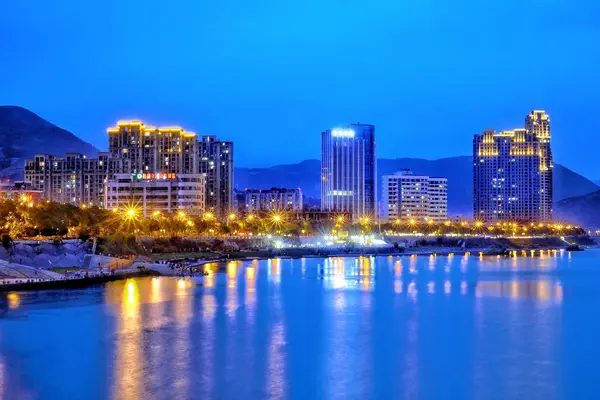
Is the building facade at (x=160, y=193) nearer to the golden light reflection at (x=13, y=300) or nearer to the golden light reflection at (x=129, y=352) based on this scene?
the golden light reflection at (x=13, y=300)

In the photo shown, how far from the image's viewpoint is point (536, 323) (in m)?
38.8

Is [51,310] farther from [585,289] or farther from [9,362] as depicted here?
[585,289]

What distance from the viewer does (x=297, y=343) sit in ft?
105

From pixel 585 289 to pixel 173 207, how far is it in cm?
8102

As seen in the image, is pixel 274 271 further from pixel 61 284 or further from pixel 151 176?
pixel 151 176

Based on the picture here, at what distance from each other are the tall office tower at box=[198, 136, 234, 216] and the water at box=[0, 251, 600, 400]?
350ft

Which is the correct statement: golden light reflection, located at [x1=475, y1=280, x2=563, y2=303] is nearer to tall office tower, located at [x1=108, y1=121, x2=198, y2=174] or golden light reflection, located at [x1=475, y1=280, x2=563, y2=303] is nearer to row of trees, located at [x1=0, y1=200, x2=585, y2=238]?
row of trees, located at [x1=0, y1=200, x2=585, y2=238]

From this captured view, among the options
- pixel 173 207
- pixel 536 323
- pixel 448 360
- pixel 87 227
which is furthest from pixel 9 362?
pixel 173 207

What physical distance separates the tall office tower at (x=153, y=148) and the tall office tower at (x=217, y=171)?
4360 millimetres

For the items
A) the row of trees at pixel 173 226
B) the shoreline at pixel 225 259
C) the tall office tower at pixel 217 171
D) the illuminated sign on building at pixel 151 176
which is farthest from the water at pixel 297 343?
the tall office tower at pixel 217 171

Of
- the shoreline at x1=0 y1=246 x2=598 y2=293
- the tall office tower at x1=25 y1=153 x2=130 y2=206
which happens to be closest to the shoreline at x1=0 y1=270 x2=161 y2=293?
the shoreline at x1=0 y1=246 x2=598 y2=293

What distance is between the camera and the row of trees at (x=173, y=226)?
72000 millimetres

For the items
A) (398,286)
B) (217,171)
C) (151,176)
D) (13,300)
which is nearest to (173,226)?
(151,176)

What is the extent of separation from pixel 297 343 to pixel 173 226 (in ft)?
229
